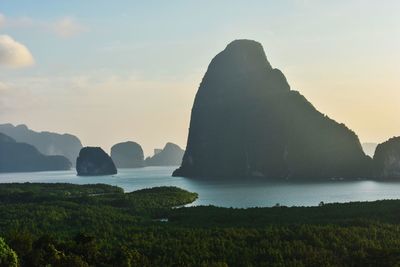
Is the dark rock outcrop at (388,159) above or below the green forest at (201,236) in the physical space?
above

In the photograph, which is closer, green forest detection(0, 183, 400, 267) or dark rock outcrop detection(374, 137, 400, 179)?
green forest detection(0, 183, 400, 267)

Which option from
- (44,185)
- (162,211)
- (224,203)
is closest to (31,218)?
(162,211)

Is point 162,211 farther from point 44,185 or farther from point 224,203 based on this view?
point 44,185

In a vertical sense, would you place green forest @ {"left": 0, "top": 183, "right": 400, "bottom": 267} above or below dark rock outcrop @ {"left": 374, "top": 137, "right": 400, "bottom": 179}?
below

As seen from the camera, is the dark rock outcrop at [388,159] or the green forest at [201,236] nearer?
the green forest at [201,236]
